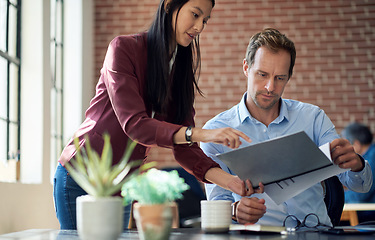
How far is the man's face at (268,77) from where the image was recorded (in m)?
2.33

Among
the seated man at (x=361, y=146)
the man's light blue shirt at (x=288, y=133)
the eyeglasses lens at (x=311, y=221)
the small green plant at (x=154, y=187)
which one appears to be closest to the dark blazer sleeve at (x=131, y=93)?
the small green plant at (x=154, y=187)

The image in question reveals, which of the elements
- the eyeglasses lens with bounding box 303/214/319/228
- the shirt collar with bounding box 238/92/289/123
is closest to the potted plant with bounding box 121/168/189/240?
the eyeglasses lens with bounding box 303/214/319/228

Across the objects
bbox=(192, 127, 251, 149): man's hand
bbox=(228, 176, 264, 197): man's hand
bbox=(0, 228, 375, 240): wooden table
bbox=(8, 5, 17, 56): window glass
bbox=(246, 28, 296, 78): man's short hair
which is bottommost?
bbox=(0, 228, 375, 240): wooden table

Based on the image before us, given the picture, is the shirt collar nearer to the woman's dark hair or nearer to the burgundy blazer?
the woman's dark hair

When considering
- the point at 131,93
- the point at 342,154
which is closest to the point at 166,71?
the point at 131,93

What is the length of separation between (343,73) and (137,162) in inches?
190

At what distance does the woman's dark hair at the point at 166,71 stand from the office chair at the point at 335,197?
2.28 feet

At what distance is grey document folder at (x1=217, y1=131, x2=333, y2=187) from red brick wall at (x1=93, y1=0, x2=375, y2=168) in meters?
4.37

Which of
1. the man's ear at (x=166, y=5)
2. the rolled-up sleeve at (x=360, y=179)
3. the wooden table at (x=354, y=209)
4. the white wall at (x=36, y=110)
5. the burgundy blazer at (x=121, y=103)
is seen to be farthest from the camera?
the white wall at (x=36, y=110)

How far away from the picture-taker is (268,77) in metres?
2.34

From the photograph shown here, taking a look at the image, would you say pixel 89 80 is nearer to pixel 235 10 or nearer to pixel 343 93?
pixel 235 10

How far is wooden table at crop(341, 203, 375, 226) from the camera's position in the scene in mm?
3499

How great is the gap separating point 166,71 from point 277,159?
0.50m

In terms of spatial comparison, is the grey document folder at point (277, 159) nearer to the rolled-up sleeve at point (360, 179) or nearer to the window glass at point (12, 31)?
the rolled-up sleeve at point (360, 179)
